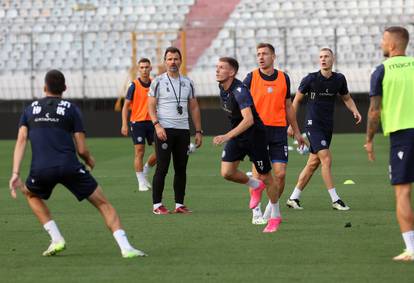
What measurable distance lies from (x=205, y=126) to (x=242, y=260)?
25077mm

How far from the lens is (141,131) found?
17.6 meters

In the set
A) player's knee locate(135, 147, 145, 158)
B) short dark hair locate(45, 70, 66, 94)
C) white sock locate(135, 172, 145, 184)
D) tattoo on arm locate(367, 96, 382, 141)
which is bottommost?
white sock locate(135, 172, 145, 184)

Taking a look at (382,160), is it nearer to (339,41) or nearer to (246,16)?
(339,41)

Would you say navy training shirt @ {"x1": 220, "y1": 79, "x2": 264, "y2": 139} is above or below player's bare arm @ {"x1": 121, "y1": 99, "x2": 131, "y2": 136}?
above

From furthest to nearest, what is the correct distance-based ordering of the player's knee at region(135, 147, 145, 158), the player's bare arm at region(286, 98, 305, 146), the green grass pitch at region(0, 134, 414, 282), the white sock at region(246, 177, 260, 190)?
the player's knee at region(135, 147, 145, 158) < the player's bare arm at region(286, 98, 305, 146) < the white sock at region(246, 177, 260, 190) < the green grass pitch at region(0, 134, 414, 282)

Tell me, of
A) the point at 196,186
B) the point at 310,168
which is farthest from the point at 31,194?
the point at 196,186

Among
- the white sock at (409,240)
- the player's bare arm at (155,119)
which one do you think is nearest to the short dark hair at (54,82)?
the white sock at (409,240)

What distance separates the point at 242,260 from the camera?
9.16 metres

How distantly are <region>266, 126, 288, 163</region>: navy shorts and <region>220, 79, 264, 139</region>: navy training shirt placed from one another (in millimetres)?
932

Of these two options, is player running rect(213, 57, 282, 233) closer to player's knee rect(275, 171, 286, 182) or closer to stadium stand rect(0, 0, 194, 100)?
Answer: player's knee rect(275, 171, 286, 182)

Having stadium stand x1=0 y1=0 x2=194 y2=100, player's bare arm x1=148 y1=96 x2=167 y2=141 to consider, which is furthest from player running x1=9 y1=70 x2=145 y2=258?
stadium stand x1=0 y1=0 x2=194 y2=100

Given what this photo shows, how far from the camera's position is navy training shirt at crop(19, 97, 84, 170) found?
9.25 m

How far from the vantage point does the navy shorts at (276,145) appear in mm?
12570

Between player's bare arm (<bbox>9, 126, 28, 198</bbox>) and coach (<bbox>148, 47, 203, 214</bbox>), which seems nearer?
player's bare arm (<bbox>9, 126, 28, 198</bbox>)
